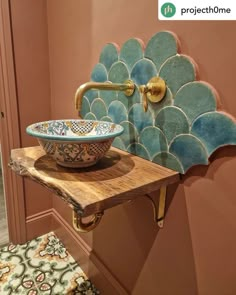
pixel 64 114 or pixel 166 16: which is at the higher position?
pixel 166 16

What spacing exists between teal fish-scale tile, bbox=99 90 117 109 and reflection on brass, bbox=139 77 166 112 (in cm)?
21

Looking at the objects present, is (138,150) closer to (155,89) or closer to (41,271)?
(155,89)

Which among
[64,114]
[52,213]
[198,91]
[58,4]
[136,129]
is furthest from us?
[52,213]

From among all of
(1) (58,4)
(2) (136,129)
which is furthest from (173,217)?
(1) (58,4)

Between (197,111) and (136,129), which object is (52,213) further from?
(197,111)

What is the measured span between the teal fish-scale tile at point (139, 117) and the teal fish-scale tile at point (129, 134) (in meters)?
0.02

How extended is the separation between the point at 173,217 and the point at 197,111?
0.36 metres

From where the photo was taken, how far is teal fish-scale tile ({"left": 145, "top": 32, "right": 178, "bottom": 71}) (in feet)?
2.27

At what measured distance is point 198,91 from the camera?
0.64m

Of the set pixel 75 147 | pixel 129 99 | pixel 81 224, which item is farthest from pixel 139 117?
pixel 81 224

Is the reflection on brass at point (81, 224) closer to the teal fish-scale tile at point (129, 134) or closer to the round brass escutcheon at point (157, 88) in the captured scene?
the teal fish-scale tile at point (129, 134)

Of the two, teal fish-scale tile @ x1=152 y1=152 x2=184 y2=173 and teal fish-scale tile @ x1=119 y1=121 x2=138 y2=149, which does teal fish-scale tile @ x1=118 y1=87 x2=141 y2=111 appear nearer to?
teal fish-scale tile @ x1=119 y1=121 x2=138 y2=149

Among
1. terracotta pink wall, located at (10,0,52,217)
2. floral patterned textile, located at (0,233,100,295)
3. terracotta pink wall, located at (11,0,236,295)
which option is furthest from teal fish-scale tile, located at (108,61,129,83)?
floral patterned textile, located at (0,233,100,295)

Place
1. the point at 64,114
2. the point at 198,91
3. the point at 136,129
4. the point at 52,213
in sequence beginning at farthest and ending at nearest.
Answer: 1. the point at 52,213
2. the point at 64,114
3. the point at 136,129
4. the point at 198,91
